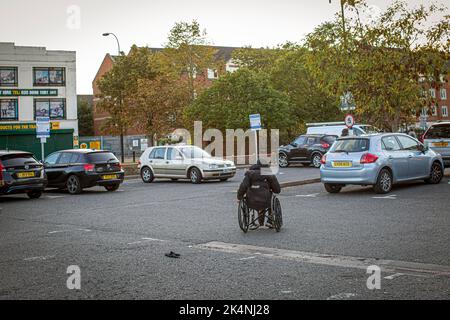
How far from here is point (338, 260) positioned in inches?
294

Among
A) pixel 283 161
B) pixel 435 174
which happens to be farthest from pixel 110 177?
pixel 283 161

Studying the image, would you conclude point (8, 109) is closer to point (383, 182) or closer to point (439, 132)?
point (439, 132)

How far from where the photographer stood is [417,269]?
6.81m

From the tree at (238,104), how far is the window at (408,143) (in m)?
25.6

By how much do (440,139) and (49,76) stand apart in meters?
42.1

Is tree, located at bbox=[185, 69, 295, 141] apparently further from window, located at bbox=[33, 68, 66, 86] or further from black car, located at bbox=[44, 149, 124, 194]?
black car, located at bbox=[44, 149, 124, 194]

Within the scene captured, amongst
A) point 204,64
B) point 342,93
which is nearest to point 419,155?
point 342,93

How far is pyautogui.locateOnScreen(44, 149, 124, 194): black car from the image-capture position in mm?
19969

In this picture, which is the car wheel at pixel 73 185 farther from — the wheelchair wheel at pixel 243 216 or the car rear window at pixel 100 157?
the wheelchair wheel at pixel 243 216

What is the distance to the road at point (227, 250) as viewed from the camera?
6.02 meters
